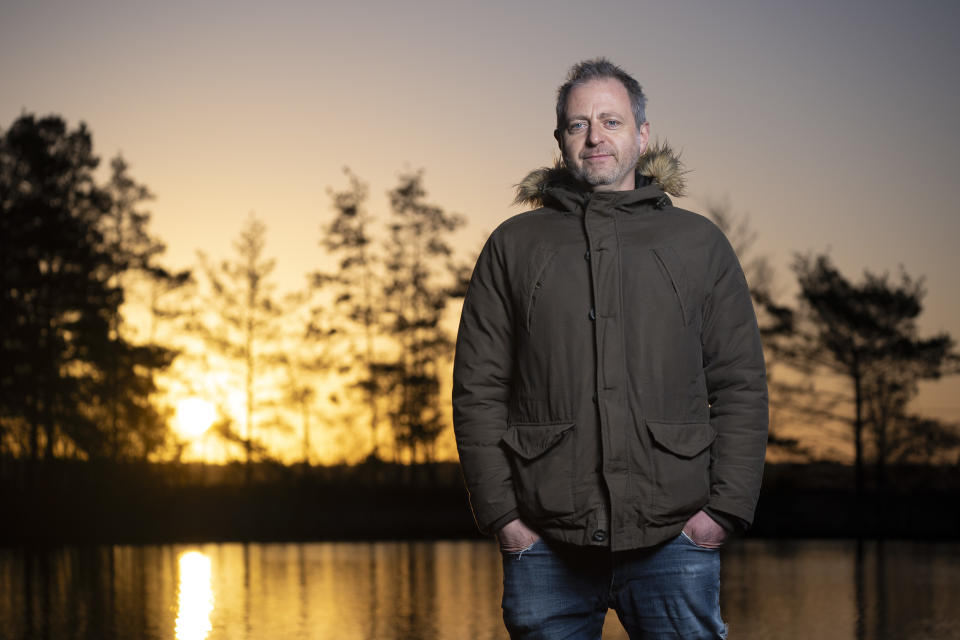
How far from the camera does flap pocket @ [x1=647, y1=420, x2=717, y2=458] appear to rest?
3.07m

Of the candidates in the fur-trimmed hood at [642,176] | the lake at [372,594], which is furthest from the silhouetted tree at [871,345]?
the fur-trimmed hood at [642,176]

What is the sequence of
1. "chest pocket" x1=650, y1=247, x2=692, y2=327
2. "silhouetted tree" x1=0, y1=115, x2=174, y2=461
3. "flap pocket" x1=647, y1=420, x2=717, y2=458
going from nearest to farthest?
"flap pocket" x1=647, y1=420, x2=717, y2=458 < "chest pocket" x1=650, y1=247, x2=692, y2=327 < "silhouetted tree" x1=0, y1=115, x2=174, y2=461

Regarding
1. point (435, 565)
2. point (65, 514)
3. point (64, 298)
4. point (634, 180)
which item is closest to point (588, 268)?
point (634, 180)

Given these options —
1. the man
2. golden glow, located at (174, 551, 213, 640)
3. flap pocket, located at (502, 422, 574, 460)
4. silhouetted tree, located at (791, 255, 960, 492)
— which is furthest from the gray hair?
silhouetted tree, located at (791, 255, 960, 492)

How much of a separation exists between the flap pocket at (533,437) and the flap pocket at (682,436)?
22cm

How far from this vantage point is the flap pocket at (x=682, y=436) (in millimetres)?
3070

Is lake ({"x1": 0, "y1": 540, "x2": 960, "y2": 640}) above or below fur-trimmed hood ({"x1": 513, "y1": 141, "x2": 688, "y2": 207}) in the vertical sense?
below

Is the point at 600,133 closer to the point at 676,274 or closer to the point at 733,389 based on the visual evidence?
the point at 676,274

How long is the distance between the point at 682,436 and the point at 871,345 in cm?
3710

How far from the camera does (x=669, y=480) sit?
3070 millimetres

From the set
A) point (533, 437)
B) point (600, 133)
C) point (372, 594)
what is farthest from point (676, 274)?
point (372, 594)

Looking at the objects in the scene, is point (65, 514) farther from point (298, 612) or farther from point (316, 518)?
point (298, 612)

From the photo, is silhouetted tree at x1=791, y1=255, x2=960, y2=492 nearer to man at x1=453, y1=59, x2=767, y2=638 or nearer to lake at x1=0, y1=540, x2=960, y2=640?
lake at x1=0, y1=540, x2=960, y2=640

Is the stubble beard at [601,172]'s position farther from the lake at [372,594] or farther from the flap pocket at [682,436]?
the lake at [372,594]
